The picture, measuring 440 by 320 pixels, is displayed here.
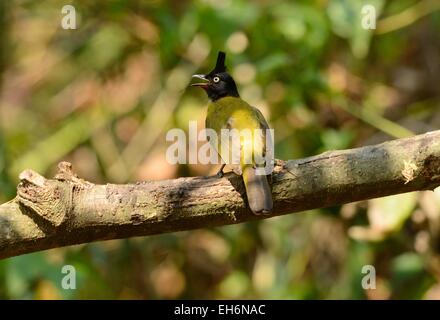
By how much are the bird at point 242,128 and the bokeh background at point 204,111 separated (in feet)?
0.68

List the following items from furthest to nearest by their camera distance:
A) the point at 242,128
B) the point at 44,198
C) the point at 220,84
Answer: the point at 220,84, the point at 242,128, the point at 44,198

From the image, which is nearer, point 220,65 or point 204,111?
point 220,65

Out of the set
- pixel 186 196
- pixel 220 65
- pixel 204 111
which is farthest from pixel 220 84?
pixel 186 196

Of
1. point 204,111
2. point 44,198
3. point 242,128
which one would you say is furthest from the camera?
point 204,111

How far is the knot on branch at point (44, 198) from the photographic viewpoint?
2.78 m

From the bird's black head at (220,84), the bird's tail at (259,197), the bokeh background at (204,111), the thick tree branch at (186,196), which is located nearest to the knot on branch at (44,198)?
the thick tree branch at (186,196)

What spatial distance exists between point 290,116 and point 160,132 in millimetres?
1135

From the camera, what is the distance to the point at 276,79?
4.61m

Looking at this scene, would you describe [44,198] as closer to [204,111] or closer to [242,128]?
[242,128]

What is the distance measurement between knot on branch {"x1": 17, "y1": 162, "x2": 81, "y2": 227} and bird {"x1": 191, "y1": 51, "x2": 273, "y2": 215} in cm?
67

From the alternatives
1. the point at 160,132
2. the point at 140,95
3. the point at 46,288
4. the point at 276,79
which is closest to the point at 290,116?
the point at 276,79

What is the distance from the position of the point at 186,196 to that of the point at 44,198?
507mm

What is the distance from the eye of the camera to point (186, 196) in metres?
2.89

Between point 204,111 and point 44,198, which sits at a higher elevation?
point 204,111
